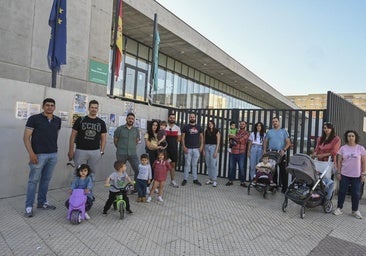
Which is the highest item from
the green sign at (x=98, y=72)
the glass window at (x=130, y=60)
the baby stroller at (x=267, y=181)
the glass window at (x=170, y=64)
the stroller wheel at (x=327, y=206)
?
the glass window at (x=170, y=64)

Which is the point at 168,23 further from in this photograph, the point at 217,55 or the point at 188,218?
the point at 188,218

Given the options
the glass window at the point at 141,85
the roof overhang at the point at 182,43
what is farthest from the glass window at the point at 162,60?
the glass window at the point at 141,85

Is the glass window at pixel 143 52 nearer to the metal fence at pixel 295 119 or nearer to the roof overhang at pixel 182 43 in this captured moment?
the roof overhang at pixel 182 43

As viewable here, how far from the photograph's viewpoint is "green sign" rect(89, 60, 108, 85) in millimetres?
9898

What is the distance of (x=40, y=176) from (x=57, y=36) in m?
3.82

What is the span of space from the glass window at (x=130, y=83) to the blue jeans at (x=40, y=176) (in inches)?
427

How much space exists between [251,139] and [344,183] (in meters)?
2.68

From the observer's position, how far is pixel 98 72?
10188 mm

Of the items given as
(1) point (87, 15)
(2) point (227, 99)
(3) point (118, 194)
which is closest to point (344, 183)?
(3) point (118, 194)

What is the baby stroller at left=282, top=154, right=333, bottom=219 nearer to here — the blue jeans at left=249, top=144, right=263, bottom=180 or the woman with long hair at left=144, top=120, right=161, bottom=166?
the blue jeans at left=249, top=144, right=263, bottom=180

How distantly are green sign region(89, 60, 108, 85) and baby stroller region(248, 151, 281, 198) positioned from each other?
6.28 metres

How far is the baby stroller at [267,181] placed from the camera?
690 centimetres

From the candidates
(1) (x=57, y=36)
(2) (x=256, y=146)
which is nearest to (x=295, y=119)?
(2) (x=256, y=146)

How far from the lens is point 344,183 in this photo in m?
5.80
